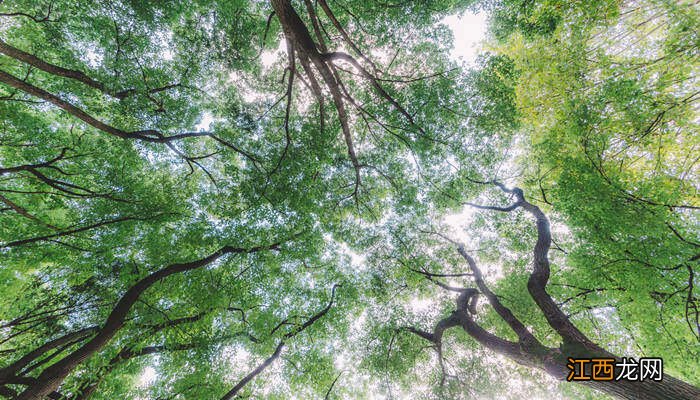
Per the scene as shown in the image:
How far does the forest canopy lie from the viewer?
15.4 feet

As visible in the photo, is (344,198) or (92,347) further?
(344,198)

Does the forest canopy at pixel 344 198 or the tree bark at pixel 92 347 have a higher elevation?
the forest canopy at pixel 344 198

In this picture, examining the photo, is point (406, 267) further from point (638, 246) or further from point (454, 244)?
point (638, 246)

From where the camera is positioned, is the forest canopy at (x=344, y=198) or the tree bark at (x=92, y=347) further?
the forest canopy at (x=344, y=198)

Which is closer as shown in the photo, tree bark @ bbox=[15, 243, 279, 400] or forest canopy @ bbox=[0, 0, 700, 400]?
tree bark @ bbox=[15, 243, 279, 400]

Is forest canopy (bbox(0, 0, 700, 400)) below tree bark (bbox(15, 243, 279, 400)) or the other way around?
the other way around

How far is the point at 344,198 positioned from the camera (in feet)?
26.9

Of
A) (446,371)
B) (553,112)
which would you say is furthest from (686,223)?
(446,371)

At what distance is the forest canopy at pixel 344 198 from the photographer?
4.70 m

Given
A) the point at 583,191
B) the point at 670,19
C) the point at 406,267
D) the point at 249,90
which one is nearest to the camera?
the point at 670,19

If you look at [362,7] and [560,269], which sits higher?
[362,7]

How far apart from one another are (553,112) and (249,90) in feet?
27.1

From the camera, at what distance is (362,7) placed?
6277mm

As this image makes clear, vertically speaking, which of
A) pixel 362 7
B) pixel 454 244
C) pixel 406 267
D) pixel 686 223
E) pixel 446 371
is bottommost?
pixel 446 371
